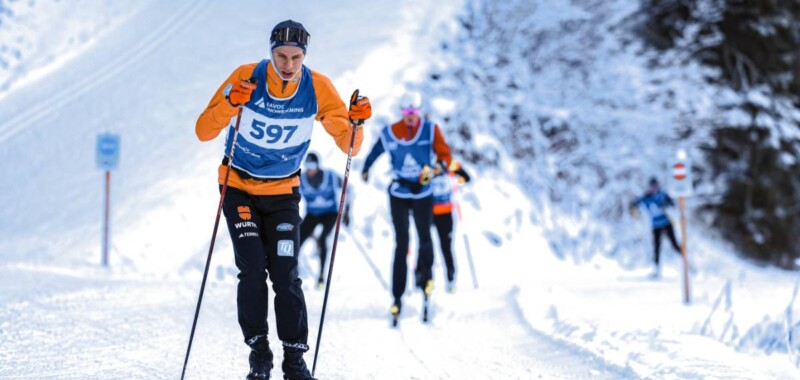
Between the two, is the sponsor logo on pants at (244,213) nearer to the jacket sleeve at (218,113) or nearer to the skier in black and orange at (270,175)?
the skier in black and orange at (270,175)

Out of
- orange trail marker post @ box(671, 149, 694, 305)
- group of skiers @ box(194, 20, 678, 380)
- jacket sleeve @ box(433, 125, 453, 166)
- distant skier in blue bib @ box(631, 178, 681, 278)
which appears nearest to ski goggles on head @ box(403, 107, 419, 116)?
jacket sleeve @ box(433, 125, 453, 166)

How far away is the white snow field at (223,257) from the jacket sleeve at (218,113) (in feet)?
4.63

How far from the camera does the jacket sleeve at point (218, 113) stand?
3.74 meters

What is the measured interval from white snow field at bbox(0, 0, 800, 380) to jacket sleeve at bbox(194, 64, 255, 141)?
1.41 m

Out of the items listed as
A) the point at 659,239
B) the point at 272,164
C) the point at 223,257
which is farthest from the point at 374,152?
the point at 659,239

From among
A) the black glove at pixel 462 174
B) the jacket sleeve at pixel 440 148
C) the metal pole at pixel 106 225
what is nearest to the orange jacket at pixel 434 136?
the jacket sleeve at pixel 440 148

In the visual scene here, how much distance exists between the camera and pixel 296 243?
3.89 meters

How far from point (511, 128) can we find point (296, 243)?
13250mm

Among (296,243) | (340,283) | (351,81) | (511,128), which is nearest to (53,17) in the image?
(351,81)

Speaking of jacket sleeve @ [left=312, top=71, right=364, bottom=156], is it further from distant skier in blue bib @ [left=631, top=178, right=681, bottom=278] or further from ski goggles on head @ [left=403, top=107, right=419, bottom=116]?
distant skier in blue bib @ [left=631, top=178, right=681, bottom=278]

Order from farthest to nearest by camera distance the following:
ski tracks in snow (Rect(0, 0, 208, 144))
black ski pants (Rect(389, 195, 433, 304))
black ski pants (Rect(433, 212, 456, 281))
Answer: ski tracks in snow (Rect(0, 0, 208, 144)) → black ski pants (Rect(433, 212, 456, 281)) → black ski pants (Rect(389, 195, 433, 304))

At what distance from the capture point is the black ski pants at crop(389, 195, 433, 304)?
20.7 feet

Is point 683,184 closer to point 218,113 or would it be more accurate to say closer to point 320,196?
point 320,196

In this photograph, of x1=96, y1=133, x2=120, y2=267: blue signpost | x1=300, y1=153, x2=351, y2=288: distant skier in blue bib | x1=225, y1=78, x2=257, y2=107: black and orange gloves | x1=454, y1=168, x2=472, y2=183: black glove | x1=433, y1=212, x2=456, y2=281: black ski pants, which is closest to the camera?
x1=225, y1=78, x2=257, y2=107: black and orange gloves
